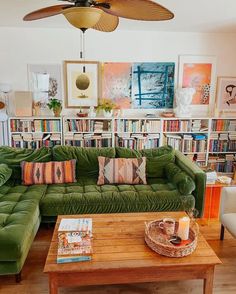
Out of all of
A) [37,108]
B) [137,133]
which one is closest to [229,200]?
[137,133]

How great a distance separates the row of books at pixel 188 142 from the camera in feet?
15.0

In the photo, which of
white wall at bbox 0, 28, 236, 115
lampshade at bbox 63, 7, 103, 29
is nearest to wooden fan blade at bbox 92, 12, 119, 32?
lampshade at bbox 63, 7, 103, 29

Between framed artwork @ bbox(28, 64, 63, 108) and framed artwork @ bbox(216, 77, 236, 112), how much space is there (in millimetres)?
2529

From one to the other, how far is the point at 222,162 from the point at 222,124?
0.63 meters

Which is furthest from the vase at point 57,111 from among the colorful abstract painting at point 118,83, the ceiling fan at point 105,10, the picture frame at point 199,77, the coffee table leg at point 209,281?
the coffee table leg at point 209,281

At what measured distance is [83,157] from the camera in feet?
11.8

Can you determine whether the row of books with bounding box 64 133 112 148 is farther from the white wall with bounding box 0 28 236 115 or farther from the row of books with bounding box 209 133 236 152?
the row of books with bounding box 209 133 236 152

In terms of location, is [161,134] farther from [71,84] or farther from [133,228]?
[133,228]

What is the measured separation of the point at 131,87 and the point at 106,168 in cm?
165

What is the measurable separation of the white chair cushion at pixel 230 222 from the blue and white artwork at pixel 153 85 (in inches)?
89.4

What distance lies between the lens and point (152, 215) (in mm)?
2637

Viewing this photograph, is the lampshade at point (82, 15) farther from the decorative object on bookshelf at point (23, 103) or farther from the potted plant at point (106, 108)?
the decorative object on bookshelf at point (23, 103)

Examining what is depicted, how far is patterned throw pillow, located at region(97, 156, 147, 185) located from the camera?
3420mm

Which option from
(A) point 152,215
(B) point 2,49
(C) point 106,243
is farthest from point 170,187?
(B) point 2,49
